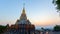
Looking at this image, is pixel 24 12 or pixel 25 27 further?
pixel 24 12

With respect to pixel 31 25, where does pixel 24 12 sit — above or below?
above

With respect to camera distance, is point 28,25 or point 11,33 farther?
point 28,25

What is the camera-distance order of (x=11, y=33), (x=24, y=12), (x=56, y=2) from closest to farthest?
(x=56, y=2), (x=11, y=33), (x=24, y=12)

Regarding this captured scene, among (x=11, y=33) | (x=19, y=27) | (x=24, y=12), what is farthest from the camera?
(x=24, y=12)

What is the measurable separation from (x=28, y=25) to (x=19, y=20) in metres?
6.78

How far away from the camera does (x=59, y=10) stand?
13414mm

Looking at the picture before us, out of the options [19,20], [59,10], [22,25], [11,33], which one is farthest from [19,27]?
[59,10]

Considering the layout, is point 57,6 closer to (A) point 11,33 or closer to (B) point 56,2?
(B) point 56,2

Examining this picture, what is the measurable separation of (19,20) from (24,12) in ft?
16.0

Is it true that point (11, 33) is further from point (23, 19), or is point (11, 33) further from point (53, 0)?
point (53, 0)

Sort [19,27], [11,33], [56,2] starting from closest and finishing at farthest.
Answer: [56,2] < [11,33] < [19,27]

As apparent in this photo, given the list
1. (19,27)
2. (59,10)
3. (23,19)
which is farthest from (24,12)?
(59,10)

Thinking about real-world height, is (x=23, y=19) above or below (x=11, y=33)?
above

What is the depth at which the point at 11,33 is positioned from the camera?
7062cm
